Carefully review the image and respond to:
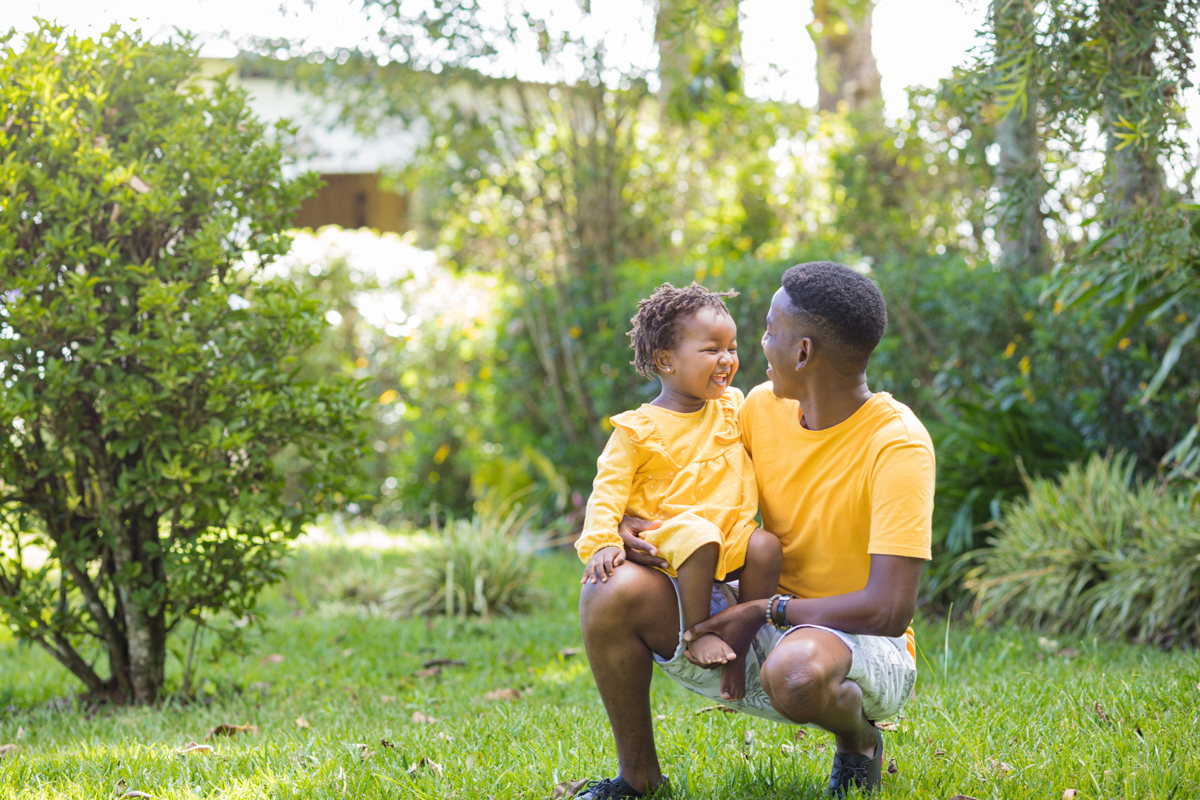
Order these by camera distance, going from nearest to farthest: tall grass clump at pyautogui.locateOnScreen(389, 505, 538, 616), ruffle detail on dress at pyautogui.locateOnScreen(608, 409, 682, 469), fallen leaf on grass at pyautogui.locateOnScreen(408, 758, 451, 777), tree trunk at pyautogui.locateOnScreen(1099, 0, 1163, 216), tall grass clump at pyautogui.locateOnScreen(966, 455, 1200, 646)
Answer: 1. ruffle detail on dress at pyautogui.locateOnScreen(608, 409, 682, 469)
2. fallen leaf on grass at pyautogui.locateOnScreen(408, 758, 451, 777)
3. tree trunk at pyautogui.locateOnScreen(1099, 0, 1163, 216)
4. tall grass clump at pyautogui.locateOnScreen(966, 455, 1200, 646)
5. tall grass clump at pyautogui.locateOnScreen(389, 505, 538, 616)

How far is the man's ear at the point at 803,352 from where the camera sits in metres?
2.49

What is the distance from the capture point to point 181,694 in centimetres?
425

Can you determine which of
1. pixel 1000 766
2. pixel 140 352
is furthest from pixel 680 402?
pixel 140 352

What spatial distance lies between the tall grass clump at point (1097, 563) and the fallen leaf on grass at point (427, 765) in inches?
127

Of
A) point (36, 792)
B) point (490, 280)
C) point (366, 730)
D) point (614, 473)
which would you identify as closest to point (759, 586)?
point (614, 473)

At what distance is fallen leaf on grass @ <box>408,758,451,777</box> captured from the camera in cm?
300

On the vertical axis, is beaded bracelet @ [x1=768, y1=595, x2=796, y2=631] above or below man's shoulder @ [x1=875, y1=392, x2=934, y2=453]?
below

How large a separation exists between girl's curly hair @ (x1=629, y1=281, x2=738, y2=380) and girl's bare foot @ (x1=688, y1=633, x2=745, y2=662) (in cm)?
72

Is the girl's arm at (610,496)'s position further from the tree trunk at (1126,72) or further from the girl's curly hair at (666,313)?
the tree trunk at (1126,72)

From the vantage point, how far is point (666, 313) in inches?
106

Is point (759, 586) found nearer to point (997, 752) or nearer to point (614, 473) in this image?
point (614, 473)

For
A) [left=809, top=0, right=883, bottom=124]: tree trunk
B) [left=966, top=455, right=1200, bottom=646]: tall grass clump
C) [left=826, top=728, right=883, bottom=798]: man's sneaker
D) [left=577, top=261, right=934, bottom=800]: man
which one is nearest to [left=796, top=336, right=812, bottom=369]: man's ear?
[left=577, top=261, right=934, bottom=800]: man

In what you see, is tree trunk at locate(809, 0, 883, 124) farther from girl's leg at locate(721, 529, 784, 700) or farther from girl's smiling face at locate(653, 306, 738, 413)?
girl's leg at locate(721, 529, 784, 700)

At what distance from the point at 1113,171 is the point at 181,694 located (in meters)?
4.25
